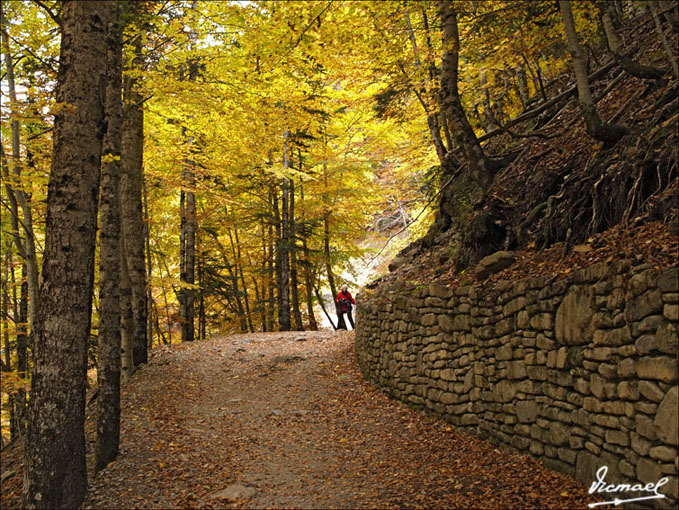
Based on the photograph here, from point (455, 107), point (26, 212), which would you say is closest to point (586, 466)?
point (455, 107)

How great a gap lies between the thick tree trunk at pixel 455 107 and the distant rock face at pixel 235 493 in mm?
5419

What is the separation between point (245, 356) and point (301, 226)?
6.33 m

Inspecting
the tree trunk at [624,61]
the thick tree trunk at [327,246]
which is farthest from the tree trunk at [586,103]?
the thick tree trunk at [327,246]

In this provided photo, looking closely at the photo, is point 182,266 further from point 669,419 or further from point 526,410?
point 669,419

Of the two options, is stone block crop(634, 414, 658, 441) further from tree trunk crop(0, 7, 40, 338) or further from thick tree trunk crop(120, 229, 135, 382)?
tree trunk crop(0, 7, 40, 338)

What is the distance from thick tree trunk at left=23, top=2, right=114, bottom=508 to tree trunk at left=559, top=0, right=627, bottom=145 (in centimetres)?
493

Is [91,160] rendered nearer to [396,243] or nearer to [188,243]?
[188,243]

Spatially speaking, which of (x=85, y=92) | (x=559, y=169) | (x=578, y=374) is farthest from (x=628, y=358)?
(x=85, y=92)

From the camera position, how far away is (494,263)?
5.91m

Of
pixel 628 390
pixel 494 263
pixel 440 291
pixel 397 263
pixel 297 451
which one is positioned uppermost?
pixel 397 263

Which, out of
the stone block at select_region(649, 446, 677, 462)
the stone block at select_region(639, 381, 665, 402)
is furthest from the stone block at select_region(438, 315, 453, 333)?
the stone block at select_region(649, 446, 677, 462)

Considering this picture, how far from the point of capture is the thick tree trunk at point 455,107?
7.20m

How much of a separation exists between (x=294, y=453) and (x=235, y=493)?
4.15 ft

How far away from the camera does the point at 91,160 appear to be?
14.8 ft
